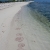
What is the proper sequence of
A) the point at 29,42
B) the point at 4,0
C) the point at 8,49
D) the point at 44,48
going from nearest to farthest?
the point at 8,49
the point at 44,48
the point at 29,42
the point at 4,0

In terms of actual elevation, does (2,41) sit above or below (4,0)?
above

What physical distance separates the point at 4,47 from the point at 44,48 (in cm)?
182

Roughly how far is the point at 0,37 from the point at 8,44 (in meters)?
0.95

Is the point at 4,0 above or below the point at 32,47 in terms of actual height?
below

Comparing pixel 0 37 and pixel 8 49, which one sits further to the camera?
pixel 0 37

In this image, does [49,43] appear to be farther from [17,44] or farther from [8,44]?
[8,44]

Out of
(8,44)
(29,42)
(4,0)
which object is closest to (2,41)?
(8,44)

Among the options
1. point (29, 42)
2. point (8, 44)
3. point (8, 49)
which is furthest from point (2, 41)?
point (29, 42)

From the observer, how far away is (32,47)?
20.4 feet

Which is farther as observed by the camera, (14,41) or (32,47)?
(14,41)

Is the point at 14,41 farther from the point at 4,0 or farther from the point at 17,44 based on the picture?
the point at 4,0

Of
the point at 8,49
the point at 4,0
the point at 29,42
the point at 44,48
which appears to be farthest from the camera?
the point at 4,0

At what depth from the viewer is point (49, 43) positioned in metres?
6.97

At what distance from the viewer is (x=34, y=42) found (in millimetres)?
6871
